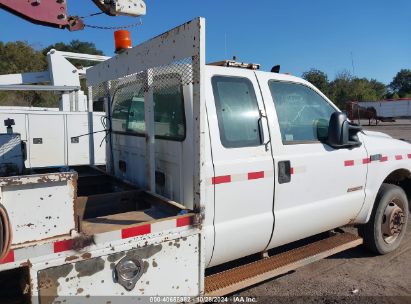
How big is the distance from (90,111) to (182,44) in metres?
2.19

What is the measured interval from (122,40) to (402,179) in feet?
12.3

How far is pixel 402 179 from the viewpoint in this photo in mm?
4691

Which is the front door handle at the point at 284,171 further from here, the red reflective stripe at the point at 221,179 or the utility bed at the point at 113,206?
the utility bed at the point at 113,206

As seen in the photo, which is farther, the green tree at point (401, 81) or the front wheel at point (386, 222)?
the green tree at point (401, 81)

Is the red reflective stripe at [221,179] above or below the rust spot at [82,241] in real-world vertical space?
above

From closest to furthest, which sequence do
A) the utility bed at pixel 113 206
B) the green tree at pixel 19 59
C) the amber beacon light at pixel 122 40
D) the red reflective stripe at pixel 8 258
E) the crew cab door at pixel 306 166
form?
the red reflective stripe at pixel 8 258, the utility bed at pixel 113 206, the amber beacon light at pixel 122 40, the crew cab door at pixel 306 166, the green tree at pixel 19 59

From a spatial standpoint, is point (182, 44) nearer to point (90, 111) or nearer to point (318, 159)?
point (318, 159)

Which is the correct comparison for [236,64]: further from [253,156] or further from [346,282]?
[346,282]

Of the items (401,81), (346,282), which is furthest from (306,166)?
(401,81)

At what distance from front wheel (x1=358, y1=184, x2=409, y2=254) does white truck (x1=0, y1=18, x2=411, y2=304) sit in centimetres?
1

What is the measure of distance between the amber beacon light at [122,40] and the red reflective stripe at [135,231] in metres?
1.55

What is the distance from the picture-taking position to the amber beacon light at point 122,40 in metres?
3.06

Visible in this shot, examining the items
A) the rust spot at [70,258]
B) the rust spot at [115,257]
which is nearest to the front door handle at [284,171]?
the rust spot at [115,257]

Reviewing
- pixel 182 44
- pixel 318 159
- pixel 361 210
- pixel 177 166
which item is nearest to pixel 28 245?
pixel 177 166
